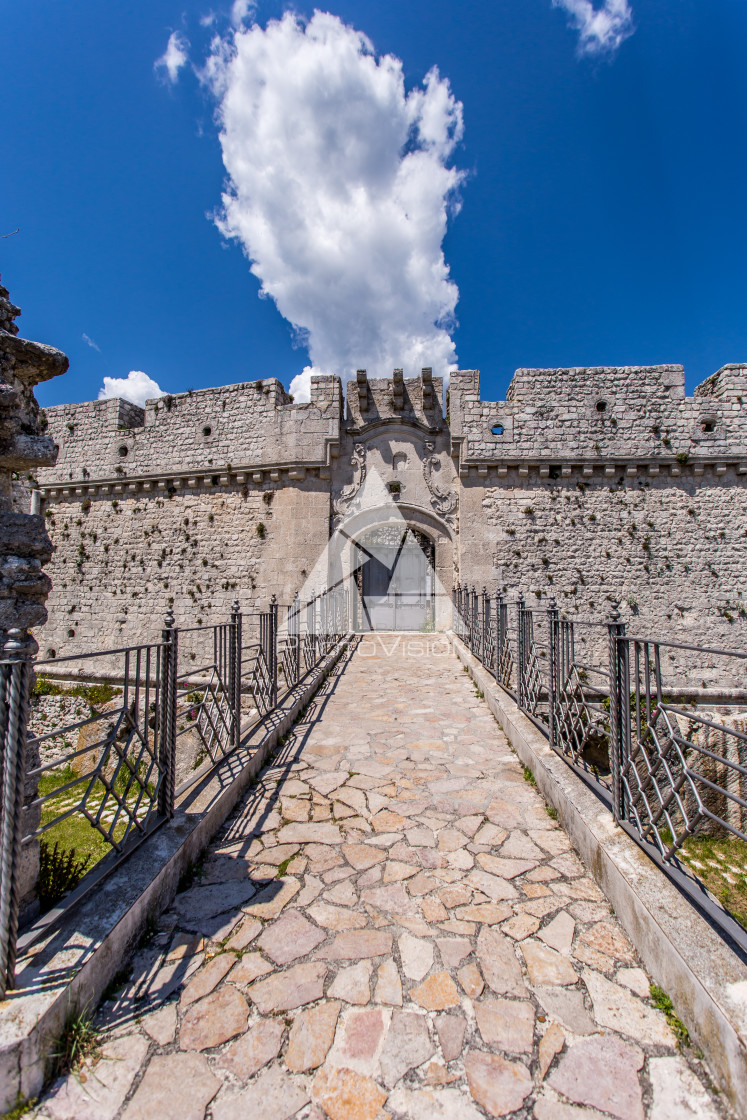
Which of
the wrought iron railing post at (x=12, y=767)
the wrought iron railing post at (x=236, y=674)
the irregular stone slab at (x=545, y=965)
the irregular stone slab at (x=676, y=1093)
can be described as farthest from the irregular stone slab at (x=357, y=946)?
the wrought iron railing post at (x=236, y=674)

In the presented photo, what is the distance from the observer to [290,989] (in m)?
2.06

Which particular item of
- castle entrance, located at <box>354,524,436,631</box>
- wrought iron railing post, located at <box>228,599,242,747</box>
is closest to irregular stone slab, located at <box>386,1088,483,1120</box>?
wrought iron railing post, located at <box>228,599,242,747</box>

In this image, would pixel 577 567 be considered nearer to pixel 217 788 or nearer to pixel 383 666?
pixel 383 666

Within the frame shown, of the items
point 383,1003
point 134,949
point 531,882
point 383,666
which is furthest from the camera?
point 383,666

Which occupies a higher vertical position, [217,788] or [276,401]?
[276,401]

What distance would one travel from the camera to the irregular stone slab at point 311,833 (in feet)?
10.7

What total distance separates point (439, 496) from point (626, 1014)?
1148 cm

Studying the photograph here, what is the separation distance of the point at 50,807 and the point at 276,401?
10.0m

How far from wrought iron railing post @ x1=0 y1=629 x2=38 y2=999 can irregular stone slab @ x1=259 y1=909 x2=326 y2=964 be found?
1018 millimetres

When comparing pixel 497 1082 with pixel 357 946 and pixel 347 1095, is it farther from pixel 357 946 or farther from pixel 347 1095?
pixel 357 946

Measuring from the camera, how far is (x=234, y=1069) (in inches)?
67.6

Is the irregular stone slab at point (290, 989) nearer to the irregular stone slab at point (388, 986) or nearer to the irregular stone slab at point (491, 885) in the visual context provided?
the irregular stone slab at point (388, 986)

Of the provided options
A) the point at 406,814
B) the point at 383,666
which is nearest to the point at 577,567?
the point at 383,666

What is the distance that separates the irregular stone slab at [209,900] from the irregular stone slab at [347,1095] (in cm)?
105
